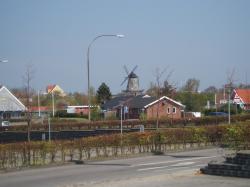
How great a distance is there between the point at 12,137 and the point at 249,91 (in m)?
67.9

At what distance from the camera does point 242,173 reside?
16.4m

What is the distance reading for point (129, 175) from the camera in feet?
62.8

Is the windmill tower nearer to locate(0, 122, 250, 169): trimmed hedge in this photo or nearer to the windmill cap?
the windmill cap

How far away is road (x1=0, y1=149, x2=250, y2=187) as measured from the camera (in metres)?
16.1

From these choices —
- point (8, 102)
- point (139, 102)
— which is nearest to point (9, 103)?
point (8, 102)

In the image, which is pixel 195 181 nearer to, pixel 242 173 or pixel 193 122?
pixel 242 173

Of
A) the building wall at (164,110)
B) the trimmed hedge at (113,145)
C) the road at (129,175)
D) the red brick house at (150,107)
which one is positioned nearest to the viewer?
the road at (129,175)

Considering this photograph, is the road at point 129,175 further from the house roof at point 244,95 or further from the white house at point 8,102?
the house roof at point 244,95

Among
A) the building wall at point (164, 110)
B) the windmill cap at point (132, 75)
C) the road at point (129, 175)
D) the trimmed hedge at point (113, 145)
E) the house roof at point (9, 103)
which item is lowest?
the road at point (129, 175)

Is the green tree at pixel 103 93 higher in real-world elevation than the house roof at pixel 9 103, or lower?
higher

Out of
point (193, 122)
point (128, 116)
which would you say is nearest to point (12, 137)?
point (193, 122)

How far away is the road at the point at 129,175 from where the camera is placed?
52.7ft

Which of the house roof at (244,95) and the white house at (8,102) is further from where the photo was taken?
the house roof at (244,95)

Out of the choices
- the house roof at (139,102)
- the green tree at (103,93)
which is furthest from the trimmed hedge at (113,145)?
the green tree at (103,93)
